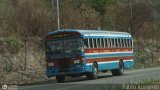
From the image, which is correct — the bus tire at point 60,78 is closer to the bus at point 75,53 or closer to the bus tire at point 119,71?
the bus at point 75,53

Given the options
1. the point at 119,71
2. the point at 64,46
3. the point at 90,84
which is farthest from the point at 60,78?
the point at 119,71

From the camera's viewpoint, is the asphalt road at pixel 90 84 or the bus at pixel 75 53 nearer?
the asphalt road at pixel 90 84

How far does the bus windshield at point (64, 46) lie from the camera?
29.5m

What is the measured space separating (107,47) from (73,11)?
1583 centimetres

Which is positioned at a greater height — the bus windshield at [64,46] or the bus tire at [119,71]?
the bus windshield at [64,46]

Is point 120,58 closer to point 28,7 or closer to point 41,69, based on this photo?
point 41,69

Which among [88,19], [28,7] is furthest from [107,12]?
[28,7]

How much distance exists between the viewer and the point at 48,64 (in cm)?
3005

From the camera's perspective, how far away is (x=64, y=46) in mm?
29766

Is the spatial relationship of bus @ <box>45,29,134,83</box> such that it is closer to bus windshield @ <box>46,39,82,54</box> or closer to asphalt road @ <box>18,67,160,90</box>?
bus windshield @ <box>46,39,82,54</box>

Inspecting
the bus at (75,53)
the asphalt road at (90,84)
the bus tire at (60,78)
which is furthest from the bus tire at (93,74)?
the bus tire at (60,78)

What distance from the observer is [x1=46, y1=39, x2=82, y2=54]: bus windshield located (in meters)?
29.5

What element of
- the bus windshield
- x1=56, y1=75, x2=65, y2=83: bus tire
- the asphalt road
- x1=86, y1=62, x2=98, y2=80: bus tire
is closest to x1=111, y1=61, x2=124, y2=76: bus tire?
x1=86, y1=62, x2=98, y2=80: bus tire

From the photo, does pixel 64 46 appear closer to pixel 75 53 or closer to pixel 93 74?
pixel 75 53
